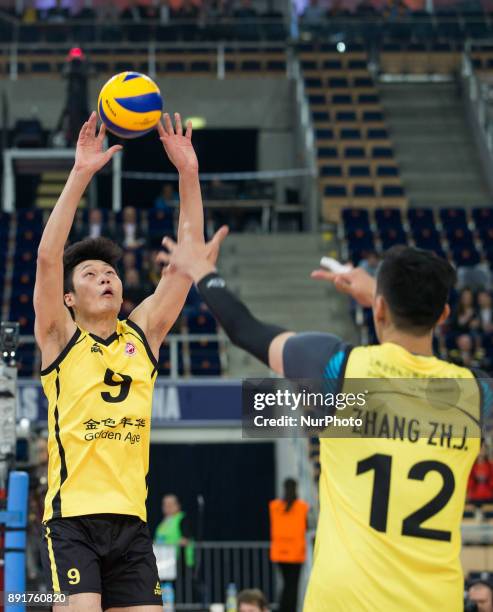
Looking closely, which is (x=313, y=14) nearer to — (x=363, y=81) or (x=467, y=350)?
(x=363, y=81)

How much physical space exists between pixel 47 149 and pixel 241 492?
309 inches

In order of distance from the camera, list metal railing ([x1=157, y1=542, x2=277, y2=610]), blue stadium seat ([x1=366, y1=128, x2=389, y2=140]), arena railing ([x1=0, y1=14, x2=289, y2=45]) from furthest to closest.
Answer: arena railing ([x1=0, y1=14, x2=289, y2=45]) → blue stadium seat ([x1=366, y1=128, x2=389, y2=140]) → metal railing ([x1=157, y1=542, x2=277, y2=610])

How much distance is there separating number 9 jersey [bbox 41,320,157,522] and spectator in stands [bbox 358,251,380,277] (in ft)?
42.6

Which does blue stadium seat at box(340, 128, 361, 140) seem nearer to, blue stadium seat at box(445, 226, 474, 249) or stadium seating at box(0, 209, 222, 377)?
blue stadium seat at box(445, 226, 474, 249)

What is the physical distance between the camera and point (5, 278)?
19.7 m

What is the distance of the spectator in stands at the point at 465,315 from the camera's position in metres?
18.2

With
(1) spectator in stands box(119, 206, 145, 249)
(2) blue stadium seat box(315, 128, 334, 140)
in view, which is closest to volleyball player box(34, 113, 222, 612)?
(1) spectator in stands box(119, 206, 145, 249)

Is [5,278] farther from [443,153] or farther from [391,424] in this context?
[391,424]

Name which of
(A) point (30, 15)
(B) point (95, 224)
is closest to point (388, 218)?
(B) point (95, 224)

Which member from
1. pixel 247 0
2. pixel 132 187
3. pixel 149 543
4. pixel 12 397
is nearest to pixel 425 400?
pixel 149 543

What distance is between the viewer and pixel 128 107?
6.43 metres

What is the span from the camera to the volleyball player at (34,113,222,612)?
17.2 feet

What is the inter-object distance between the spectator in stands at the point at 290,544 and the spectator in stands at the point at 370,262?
19.2 ft

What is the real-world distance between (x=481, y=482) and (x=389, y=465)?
11.6 meters
